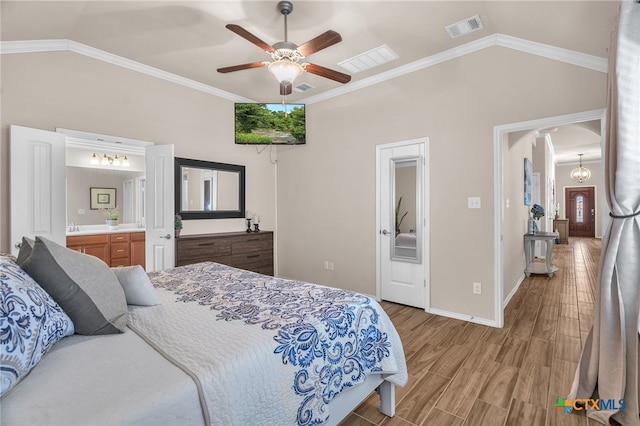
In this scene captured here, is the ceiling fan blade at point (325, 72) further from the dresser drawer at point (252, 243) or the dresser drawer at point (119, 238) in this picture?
the dresser drawer at point (119, 238)

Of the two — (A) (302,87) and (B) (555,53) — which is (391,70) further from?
(B) (555,53)

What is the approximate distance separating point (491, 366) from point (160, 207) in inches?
144

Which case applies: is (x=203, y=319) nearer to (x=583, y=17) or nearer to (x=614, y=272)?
(x=614, y=272)

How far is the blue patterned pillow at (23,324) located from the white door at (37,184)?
84.0 inches

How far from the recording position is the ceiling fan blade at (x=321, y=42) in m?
2.07

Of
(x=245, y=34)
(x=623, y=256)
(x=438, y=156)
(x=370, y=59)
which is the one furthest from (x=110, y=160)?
(x=623, y=256)

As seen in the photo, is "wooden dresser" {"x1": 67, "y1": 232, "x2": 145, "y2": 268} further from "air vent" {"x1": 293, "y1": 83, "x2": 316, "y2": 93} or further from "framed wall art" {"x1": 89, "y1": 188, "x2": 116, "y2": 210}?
"air vent" {"x1": 293, "y1": 83, "x2": 316, "y2": 93}

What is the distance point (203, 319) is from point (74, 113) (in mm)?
3001

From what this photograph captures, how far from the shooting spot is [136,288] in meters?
1.61

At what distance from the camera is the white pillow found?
1.60 metres

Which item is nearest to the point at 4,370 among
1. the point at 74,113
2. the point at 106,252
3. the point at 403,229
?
the point at 74,113

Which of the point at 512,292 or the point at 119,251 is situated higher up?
the point at 119,251

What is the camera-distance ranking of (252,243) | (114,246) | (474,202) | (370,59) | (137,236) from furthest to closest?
(137,236), (114,246), (252,243), (370,59), (474,202)

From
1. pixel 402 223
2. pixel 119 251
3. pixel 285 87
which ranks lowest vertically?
pixel 119 251
